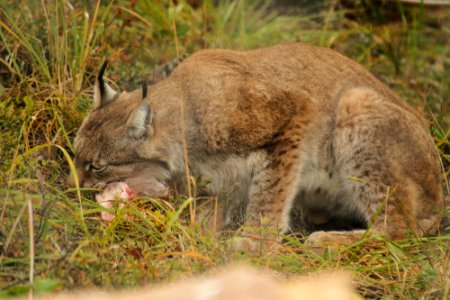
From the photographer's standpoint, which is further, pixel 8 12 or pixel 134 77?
pixel 134 77

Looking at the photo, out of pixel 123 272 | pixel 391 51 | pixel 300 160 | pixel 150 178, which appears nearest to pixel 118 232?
pixel 150 178

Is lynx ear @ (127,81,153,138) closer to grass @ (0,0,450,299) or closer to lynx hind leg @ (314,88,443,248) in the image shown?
grass @ (0,0,450,299)

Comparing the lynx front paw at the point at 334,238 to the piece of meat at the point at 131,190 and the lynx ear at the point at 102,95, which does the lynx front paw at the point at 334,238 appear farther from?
the lynx ear at the point at 102,95

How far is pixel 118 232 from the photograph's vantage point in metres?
4.49

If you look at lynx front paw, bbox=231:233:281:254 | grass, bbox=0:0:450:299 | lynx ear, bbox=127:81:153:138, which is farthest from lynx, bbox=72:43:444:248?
lynx front paw, bbox=231:233:281:254

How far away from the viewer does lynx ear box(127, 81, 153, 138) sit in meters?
4.97

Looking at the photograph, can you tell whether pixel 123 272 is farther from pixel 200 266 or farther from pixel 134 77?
pixel 134 77

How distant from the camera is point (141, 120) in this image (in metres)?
5.04

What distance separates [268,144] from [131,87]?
6.20ft

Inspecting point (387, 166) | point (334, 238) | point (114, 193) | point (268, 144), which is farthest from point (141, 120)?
point (387, 166)

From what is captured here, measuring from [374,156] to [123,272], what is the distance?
2431mm

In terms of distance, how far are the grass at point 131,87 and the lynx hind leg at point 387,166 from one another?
11.5 inches

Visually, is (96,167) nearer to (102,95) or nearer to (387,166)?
(102,95)

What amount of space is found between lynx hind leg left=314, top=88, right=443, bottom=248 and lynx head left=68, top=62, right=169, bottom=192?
4.35 ft
